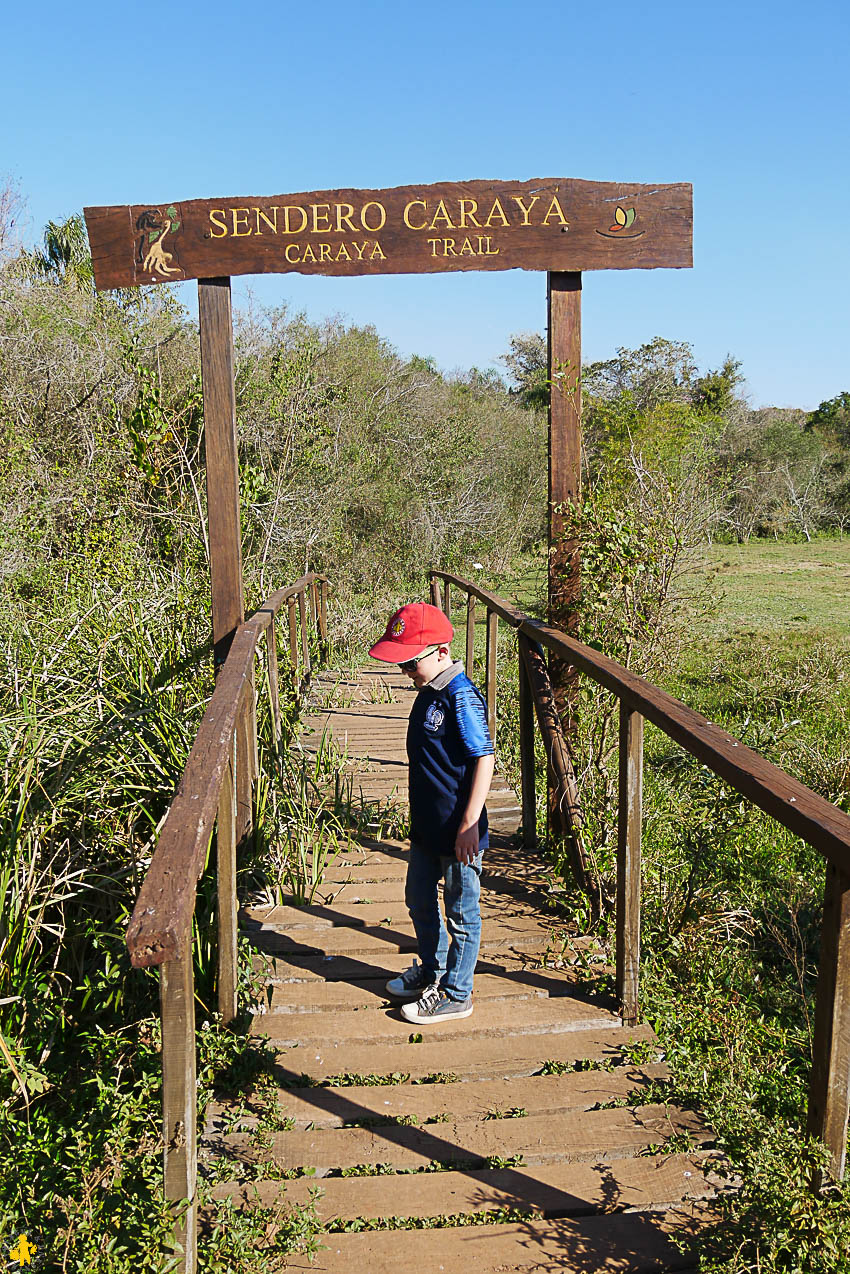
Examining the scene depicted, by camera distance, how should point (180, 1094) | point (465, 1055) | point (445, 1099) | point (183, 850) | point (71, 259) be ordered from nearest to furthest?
point (180, 1094), point (183, 850), point (445, 1099), point (465, 1055), point (71, 259)

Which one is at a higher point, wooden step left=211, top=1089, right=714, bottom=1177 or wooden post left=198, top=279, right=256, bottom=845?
wooden post left=198, top=279, right=256, bottom=845

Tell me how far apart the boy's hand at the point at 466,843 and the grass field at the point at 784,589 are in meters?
3.25

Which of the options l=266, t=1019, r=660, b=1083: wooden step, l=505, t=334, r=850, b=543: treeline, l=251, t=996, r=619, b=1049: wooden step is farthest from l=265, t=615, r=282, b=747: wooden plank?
l=505, t=334, r=850, b=543: treeline

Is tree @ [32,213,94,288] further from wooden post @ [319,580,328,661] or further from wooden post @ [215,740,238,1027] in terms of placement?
wooden post @ [215,740,238,1027]

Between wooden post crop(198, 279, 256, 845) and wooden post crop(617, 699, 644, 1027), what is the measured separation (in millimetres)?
1949

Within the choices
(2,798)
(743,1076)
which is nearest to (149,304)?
(2,798)

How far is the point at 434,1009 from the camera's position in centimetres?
322

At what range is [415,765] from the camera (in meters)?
3.28

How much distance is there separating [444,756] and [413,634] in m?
0.43

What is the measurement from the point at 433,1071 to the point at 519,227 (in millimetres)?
3599

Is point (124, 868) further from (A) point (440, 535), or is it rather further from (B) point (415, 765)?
(A) point (440, 535)

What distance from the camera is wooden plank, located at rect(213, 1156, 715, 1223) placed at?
2381 mm

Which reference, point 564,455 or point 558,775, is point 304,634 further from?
point 558,775

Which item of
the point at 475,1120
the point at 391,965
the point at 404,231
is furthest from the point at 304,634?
the point at 475,1120
